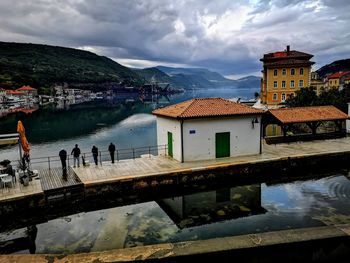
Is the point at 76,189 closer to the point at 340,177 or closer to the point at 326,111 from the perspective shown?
the point at 340,177

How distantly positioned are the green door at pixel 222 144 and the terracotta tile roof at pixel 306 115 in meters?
5.78

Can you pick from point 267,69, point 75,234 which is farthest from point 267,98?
point 75,234

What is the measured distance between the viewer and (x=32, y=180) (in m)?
14.7

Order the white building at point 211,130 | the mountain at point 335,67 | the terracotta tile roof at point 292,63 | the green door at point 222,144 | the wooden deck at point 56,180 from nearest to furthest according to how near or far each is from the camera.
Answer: the wooden deck at point 56,180
the white building at point 211,130
the green door at point 222,144
the terracotta tile roof at point 292,63
the mountain at point 335,67

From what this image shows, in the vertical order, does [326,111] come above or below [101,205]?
above

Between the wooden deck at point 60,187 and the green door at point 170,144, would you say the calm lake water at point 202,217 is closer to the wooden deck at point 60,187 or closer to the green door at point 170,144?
the wooden deck at point 60,187

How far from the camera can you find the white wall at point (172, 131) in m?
17.7

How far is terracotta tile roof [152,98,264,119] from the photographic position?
691 inches

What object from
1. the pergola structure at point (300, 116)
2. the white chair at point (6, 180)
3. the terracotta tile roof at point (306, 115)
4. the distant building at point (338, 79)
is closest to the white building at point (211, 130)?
the pergola structure at point (300, 116)

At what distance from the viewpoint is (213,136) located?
18.1 meters

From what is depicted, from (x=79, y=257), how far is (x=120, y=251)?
0.97 metres

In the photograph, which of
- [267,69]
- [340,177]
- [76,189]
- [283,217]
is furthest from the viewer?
[267,69]

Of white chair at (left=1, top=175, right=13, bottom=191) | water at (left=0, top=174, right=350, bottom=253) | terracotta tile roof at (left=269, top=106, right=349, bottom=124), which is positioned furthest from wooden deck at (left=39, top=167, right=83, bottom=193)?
terracotta tile roof at (left=269, top=106, right=349, bottom=124)

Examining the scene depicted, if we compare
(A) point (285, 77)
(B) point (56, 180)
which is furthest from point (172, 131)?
(A) point (285, 77)
